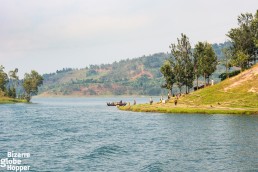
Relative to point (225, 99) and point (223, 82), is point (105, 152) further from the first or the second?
point (223, 82)

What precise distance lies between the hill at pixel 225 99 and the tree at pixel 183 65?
14458 mm

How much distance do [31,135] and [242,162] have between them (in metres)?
44.9

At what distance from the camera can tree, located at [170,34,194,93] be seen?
547 ft

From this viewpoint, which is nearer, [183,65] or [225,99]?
[225,99]

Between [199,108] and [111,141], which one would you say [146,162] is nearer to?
[111,141]

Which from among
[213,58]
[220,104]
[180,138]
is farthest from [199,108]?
[180,138]

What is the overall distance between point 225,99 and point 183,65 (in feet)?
122

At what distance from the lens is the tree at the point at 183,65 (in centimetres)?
16662

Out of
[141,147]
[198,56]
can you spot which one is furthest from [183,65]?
[141,147]

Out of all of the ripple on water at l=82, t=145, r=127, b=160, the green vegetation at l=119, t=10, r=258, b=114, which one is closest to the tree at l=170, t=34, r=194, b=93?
the green vegetation at l=119, t=10, r=258, b=114

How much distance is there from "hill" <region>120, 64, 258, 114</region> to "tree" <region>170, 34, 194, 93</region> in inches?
569

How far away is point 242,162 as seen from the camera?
49344 millimetres

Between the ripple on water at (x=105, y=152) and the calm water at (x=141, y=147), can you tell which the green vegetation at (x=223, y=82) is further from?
the ripple on water at (x=105, y=152)

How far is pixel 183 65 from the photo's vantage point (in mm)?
170375
